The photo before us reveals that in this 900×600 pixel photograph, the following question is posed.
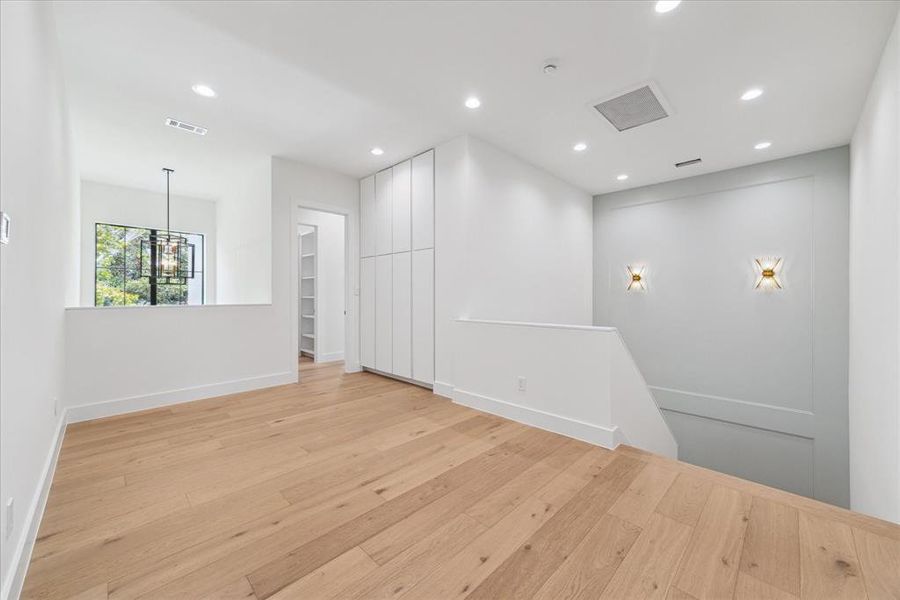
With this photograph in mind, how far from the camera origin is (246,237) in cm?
543

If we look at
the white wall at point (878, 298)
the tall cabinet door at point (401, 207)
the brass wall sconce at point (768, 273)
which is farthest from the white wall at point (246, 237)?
the brass wall sconce at point (768, 273)

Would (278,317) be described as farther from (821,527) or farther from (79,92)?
(821,527)

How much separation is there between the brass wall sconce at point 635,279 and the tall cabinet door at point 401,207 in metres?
3.92

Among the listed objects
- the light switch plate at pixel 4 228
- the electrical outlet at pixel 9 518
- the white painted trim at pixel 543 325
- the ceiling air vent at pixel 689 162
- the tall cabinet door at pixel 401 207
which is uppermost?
the ceiling air vent at pixel 689 162

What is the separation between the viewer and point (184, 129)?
3941 millimetres

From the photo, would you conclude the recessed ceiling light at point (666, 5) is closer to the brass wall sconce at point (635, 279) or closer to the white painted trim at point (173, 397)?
the brass wall sconce at point (635, 279)

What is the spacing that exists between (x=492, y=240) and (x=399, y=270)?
1.34 m

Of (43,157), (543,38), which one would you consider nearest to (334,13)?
(543,38)

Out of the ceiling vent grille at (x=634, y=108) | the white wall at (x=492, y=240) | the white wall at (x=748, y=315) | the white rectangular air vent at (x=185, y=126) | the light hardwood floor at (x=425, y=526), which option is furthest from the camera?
the white wall at (x=748, y=315)

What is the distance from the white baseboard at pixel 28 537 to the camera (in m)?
1.34

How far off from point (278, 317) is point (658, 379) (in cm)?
582

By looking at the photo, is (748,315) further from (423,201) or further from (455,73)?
(455,73)

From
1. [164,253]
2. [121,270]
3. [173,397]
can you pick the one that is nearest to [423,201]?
[173,397]

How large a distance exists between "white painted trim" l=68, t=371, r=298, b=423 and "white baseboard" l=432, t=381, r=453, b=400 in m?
1.99
